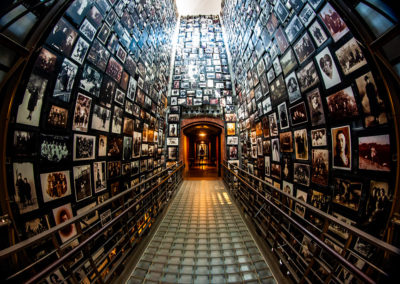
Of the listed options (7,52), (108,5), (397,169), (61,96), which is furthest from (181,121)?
(397,169)

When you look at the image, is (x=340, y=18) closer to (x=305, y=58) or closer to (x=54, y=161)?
(x=305, y=58)

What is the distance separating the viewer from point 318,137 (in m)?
1.95

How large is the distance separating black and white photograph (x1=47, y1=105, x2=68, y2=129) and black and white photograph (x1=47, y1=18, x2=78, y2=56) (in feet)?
2.16

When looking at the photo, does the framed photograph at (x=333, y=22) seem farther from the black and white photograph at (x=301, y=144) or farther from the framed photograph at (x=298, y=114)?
the black and white photograph at (x=301, y=144)

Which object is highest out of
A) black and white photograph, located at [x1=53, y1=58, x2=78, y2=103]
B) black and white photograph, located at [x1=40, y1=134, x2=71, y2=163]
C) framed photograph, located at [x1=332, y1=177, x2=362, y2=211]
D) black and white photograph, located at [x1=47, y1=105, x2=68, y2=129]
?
black and white photograph, located at [x1=53, y1=58, x2=78, y2=103]

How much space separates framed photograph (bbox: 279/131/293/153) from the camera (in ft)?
8.22

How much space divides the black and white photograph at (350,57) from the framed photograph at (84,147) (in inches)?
129

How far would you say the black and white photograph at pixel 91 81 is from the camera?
194 cm

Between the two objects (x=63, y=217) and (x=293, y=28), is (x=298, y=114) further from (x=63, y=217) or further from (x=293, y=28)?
(x=63, y=217)

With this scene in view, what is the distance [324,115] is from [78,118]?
320 centimetres

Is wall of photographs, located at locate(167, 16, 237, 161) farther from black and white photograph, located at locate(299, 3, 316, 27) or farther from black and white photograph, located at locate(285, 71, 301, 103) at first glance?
black and white photograph, located at locate(299, 3, 316, 27)

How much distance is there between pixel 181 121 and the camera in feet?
21.5

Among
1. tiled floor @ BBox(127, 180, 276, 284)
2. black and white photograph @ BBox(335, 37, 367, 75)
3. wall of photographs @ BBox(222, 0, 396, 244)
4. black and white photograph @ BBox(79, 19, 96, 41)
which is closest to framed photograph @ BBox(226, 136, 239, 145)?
wall of photographs @ BBox(222, 0, 396, 244)

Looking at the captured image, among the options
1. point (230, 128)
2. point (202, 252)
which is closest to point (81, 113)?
point (202, 252)
